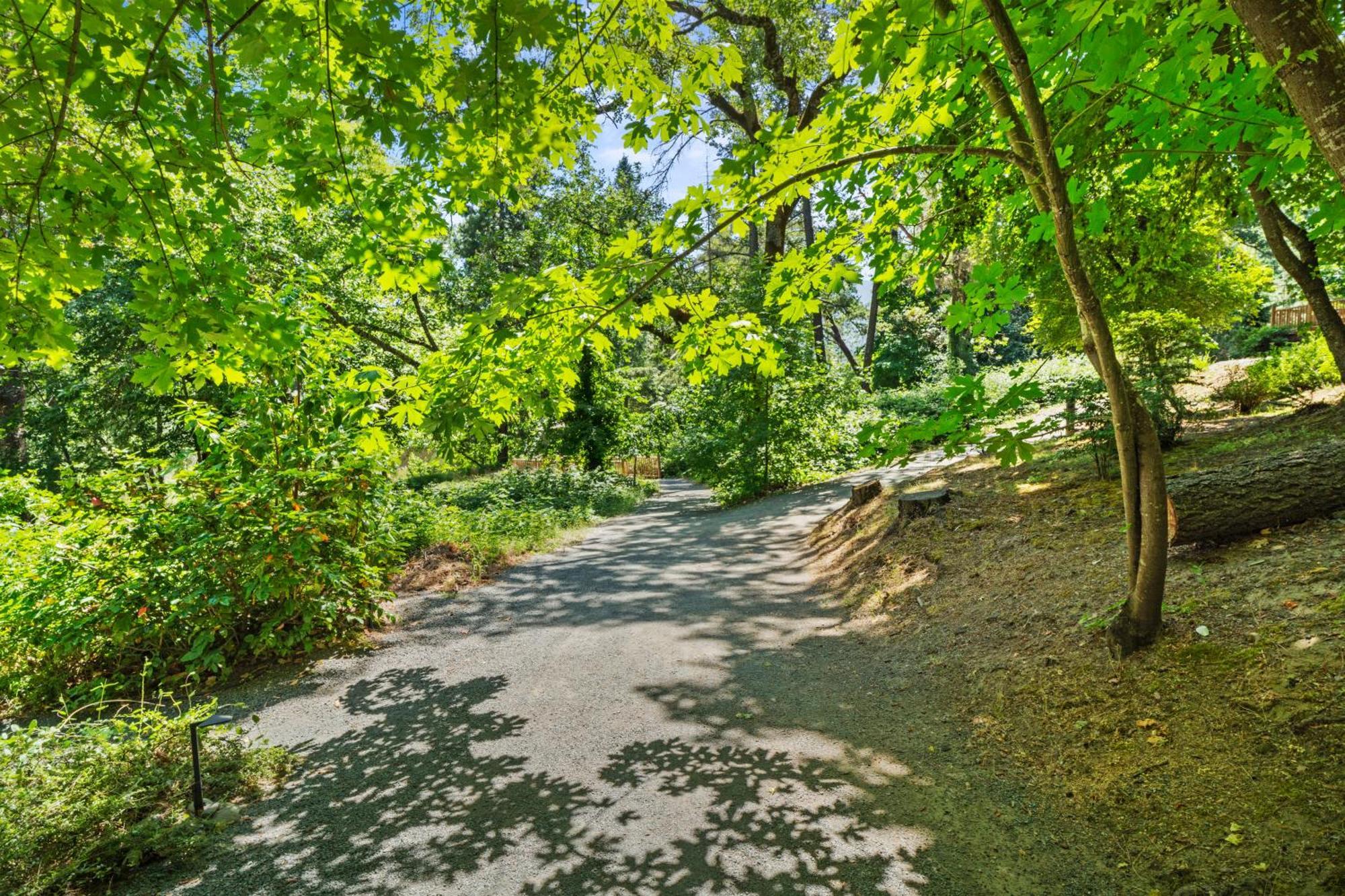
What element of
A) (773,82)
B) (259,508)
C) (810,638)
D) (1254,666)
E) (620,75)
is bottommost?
(810,638)

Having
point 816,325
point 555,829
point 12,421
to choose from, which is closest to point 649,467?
point 816,325

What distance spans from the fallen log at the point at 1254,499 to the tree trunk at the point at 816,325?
345 centimetres

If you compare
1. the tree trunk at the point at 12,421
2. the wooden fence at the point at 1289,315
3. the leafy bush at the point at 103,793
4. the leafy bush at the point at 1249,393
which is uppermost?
the tree trunk at the point at 12,421

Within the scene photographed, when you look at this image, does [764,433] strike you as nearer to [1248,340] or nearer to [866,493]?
[866,493]

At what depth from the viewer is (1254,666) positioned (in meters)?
2.93

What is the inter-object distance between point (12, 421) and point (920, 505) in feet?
50.0

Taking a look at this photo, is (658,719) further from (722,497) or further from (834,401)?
(834,401)

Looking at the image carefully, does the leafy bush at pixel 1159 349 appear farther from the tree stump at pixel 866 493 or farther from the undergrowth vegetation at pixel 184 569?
the undergrowth vegetation at pixel 184 569

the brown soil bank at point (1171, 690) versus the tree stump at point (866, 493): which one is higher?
the tree stump at point (866, 493)

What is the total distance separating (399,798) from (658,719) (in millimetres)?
1656

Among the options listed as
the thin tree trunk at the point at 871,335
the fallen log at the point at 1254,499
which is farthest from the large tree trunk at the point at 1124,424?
the thin tree trunk at the point at 871,335

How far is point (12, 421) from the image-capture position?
10.5 meters

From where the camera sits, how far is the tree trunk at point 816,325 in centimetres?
1464

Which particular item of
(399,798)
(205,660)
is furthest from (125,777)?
(205,660)
